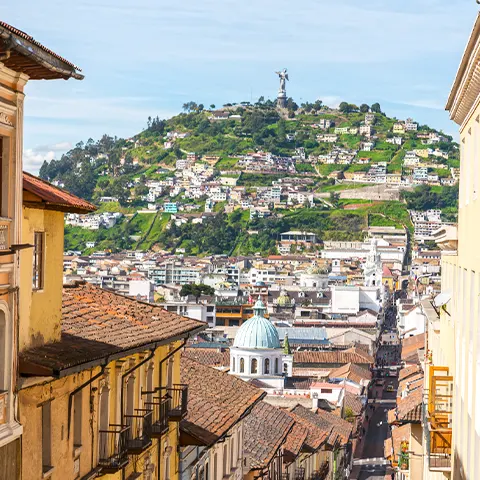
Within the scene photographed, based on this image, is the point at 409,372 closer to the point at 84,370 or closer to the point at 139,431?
the point at 139,431

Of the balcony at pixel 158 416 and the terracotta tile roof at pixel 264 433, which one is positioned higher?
the balcony at pixel 158 416

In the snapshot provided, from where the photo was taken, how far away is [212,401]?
2508 centimetres

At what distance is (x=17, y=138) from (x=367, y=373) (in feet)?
286

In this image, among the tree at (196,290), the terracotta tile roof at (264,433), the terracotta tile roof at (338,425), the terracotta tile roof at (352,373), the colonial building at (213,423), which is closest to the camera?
the colonial building at (213,423)

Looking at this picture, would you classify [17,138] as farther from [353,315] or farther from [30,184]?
[353,315]

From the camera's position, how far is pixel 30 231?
12.1 metres

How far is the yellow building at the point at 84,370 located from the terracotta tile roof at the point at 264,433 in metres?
11.8

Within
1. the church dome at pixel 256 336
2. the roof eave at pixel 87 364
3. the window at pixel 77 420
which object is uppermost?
the roof eave at pixel 87 364

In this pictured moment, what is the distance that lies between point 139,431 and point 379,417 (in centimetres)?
7369

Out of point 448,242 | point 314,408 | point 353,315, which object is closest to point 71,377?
point 448,242

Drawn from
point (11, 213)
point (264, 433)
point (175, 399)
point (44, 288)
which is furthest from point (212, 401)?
point (11, 213)

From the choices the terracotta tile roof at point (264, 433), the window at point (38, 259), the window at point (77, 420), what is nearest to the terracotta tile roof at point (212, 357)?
the terracotta tile roof at point (264, 433)

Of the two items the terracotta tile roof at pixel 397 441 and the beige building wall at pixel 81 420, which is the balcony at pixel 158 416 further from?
the terracotta tile roof at pixel 397 441

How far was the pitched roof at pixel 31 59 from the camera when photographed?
9.51m
